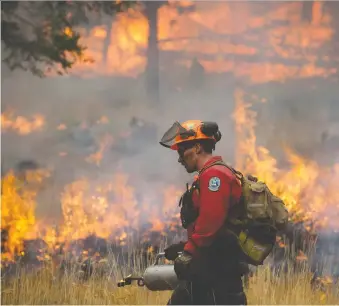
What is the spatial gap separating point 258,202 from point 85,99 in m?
1.57

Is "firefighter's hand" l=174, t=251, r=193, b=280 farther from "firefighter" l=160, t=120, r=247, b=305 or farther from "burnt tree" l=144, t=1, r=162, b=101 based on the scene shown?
"burnt tree" l=144, t=1, r=162, b=101

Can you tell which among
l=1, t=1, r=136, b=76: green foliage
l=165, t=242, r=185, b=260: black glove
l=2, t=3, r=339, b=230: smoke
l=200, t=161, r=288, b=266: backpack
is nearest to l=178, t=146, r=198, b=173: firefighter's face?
l=200, t=161, r=288, b=266: backpack

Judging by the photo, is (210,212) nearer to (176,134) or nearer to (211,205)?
(211,205)

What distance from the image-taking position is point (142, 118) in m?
4.28

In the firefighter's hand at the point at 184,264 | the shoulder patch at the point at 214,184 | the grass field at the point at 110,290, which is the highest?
the shoulder patch at the point at 214,184

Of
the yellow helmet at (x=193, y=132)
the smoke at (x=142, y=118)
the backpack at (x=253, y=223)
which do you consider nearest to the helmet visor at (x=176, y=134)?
the yellow helmet at (x=193, y=132)

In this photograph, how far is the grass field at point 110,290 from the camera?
13.6ft

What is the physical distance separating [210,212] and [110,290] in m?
1.24

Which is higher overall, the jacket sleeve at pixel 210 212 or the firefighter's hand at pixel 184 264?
the jacket sleeve at pixel 210 212

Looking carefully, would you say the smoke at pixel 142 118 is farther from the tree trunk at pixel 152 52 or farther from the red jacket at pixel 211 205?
the red jacket at pixel 211 205

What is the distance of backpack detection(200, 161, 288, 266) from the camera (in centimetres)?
339

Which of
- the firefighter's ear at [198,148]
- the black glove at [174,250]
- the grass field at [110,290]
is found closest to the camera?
the firefighter's ear at [198,148]

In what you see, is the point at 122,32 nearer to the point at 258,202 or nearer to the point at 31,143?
the point at 31,143

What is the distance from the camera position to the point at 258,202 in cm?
341
